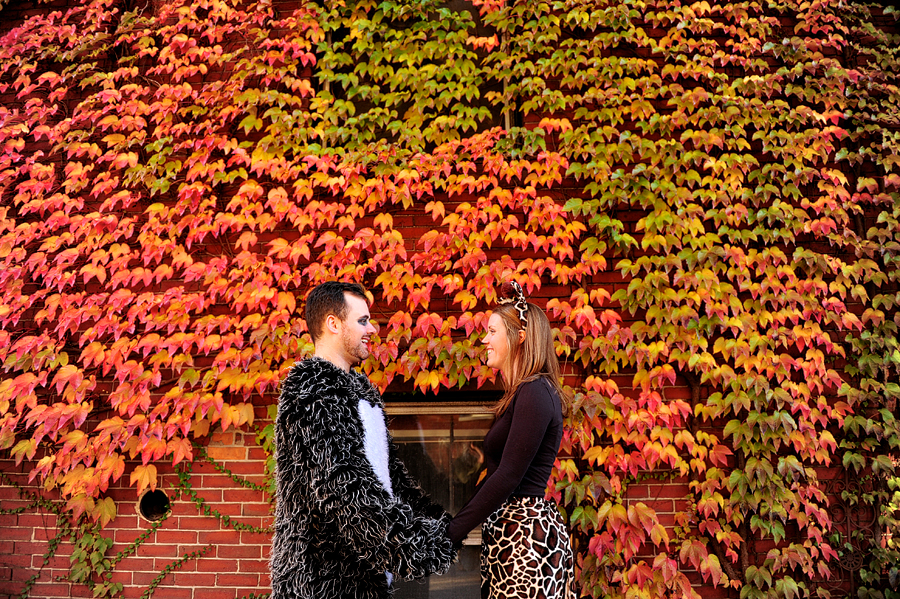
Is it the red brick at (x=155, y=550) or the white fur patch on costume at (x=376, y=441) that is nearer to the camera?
the white fur patch on costume at (x=376, y=441)

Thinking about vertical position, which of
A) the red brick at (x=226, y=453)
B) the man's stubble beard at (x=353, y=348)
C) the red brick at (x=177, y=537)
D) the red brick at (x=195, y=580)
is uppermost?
the man's stubble beard at (x=353, y=348)

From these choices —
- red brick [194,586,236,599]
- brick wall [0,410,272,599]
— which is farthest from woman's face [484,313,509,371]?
red brick [194,586,236,599]

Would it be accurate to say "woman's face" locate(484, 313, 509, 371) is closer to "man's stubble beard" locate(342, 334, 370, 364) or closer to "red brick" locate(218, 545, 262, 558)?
"man's stubble beard" locate(342, 334, 370, 364)

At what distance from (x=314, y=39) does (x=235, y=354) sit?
7.50 ft

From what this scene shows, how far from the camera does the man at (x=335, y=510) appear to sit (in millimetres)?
2037

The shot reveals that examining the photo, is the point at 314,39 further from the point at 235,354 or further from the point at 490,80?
the point at 235,354

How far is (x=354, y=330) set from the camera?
2.36m

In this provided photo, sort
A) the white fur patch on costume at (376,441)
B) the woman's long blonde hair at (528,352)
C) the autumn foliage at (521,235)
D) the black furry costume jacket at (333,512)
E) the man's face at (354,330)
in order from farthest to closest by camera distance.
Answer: the autumn foliage at (521,235) → the woman's long blonde hair at (528,352) → the man's face at (354,330) → the white fur patch on costume at (376,441) → the black furry costume jacket at (333,512)

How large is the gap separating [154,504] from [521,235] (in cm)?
302

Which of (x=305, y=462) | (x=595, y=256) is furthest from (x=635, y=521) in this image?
(x=305, y=462)

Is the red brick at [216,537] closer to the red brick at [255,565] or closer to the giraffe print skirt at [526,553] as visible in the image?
the red brick at [255,565]

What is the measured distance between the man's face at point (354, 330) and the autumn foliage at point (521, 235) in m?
1.17

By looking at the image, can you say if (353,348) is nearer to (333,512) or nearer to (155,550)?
(333,512)

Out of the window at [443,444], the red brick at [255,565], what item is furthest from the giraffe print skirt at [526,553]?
the red brick at [255,565]
